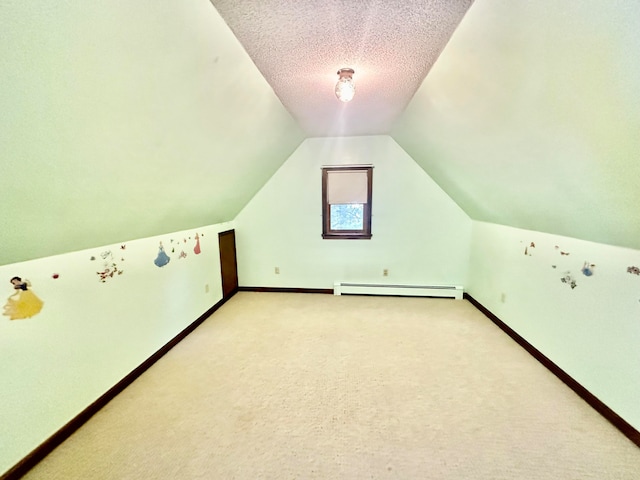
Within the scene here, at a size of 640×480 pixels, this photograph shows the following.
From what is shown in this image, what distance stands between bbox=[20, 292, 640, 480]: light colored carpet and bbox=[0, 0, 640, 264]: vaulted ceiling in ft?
4.01

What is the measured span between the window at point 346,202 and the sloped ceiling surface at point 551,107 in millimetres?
1561

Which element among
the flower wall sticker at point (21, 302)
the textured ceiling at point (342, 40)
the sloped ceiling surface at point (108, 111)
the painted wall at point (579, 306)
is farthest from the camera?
the painted wall at point (579, 306)

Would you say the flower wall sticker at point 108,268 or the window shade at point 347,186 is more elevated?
the window shade at point 347,186

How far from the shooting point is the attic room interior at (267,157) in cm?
101

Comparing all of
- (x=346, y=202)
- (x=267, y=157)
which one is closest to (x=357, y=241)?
(x=346, y=202)

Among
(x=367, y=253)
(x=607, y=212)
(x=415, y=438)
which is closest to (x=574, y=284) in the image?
(x=607, y=212)

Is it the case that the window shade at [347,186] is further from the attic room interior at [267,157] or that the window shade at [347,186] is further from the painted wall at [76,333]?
the painted wall at [76,333]

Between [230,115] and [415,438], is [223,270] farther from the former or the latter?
[415,438]

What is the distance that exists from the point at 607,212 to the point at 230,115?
7.96ft

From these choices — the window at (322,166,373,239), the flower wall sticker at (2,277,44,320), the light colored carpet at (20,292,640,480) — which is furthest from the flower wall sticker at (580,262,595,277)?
the flower wall sticker at (2,277,44,320)

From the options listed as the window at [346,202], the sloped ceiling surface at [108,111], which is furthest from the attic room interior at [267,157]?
the window at [346,202]

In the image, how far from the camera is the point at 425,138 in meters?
2.82

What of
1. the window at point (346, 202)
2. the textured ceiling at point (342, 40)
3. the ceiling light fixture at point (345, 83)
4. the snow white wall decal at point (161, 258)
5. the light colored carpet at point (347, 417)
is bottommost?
the light colored carpet at point (347, 417)

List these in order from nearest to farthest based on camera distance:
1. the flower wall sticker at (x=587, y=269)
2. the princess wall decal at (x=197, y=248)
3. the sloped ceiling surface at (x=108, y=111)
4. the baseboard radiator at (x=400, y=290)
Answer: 1. the sloped ceiling surface at (x=108, y=111)
2. the flower wall sticker at (x=587, y=269)
3. the princess wall decal at (x=197, y=248)
4. the baseboard radiator at (x=400, y=290)
